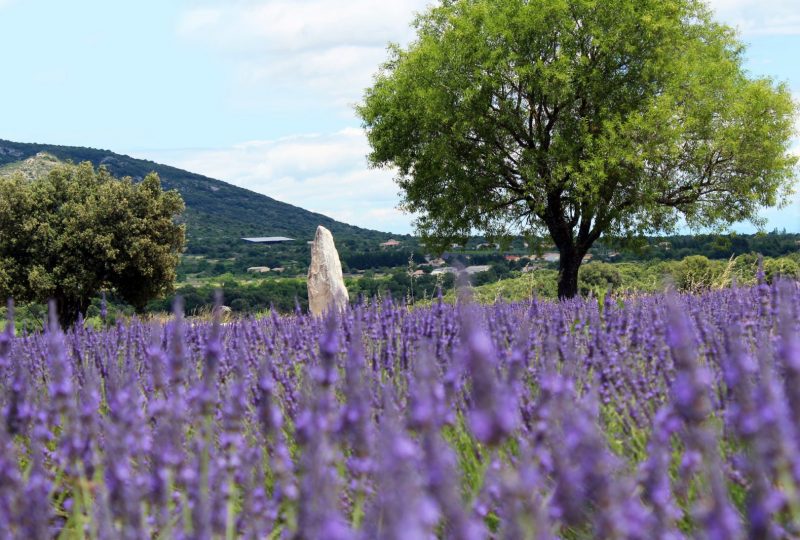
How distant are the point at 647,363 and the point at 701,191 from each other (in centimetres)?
2001

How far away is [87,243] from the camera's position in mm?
24000

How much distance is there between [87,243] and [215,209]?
12938 cm

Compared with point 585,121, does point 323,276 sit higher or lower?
lower

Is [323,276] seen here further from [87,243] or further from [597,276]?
[597,276]

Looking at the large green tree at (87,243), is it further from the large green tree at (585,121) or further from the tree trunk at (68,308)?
the large green tree at (585,121)

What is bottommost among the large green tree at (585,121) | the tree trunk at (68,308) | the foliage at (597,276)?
the tree trunk at (68,308)

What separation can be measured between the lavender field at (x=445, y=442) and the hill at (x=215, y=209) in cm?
8469

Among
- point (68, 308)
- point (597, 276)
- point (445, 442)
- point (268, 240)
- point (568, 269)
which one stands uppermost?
point (268, 240)

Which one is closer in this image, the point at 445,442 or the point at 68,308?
the point at 445,442

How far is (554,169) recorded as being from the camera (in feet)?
69.6

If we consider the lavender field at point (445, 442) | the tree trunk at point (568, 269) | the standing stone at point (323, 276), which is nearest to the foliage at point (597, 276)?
the tree trunk at point (568, 269)

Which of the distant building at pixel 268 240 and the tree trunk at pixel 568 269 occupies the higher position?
the distant building at pixel 268 240

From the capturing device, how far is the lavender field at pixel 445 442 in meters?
1.67

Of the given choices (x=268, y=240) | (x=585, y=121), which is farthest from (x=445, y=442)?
(x=268, y=240)
